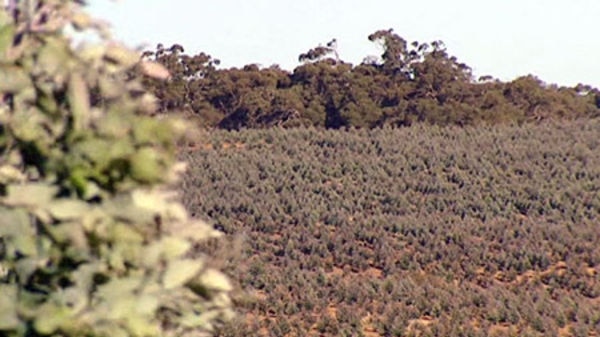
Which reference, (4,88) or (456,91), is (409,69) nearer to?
(456,91)

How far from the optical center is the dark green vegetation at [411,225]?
69.7 feet

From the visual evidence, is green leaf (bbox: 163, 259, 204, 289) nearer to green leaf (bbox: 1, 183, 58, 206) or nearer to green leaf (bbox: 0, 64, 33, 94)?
green leaf (bbox: 1, 183, 58, 206)

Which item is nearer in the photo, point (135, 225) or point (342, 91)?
point (135, 225)

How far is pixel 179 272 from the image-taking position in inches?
90.6

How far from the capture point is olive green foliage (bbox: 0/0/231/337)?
2213 mm

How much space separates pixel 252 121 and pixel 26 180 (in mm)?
55640

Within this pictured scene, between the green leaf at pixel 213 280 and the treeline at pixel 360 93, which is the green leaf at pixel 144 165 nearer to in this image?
the green leaf at pixel 213 280

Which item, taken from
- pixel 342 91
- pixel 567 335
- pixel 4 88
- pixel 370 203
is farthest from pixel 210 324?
pixel 342 91

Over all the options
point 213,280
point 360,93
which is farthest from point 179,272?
point 360,93

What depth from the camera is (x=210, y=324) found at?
2.69m

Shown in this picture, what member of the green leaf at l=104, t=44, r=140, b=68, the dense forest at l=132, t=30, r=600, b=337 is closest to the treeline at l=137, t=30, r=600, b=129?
the dense forest at l=132, t=30, r=600, b=337

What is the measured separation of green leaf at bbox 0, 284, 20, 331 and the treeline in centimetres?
5282

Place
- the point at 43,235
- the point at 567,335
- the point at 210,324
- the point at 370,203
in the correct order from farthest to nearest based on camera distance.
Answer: the point at 370,203
the point at 567,335
the point at 210,324
the point at 43,235

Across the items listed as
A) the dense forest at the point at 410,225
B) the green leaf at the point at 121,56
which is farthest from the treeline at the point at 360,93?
the green leaf at the point at 121,56
